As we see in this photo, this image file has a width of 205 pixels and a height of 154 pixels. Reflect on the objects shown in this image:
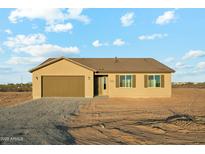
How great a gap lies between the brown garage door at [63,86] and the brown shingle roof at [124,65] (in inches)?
50.3

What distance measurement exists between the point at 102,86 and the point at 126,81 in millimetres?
2286

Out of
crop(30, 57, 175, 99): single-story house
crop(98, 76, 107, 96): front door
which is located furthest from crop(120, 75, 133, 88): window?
crop(98, 76, 107, 96): front door

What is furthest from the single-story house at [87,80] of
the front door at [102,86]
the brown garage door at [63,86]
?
the front door at [102,86]

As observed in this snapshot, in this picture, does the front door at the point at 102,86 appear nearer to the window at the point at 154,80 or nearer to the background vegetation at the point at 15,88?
the window at the point at 154,80

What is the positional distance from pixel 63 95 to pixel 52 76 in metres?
1.73

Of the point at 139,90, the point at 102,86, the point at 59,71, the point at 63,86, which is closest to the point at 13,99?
the point at 63,86

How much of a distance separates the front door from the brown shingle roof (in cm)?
92

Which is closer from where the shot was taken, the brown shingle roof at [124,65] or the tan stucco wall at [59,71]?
the tan stucco wall at [59,71]

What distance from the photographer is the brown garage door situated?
2728cm

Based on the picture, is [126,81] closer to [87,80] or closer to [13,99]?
[87,80]

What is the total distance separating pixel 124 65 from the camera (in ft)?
95.3

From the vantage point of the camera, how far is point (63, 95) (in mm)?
27500

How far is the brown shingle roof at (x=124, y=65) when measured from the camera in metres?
27.4
